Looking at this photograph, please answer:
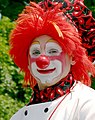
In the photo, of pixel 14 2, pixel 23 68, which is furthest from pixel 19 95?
pixel 14 2

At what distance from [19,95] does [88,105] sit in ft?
10.4

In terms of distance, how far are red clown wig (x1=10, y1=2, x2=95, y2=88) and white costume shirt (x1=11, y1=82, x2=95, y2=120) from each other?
0.54 feet

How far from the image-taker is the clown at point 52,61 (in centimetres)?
358

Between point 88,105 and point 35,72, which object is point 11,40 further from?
point 88,105

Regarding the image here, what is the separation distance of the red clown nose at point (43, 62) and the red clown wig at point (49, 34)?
132 mm

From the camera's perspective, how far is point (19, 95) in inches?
261

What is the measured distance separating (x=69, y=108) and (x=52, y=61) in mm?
325

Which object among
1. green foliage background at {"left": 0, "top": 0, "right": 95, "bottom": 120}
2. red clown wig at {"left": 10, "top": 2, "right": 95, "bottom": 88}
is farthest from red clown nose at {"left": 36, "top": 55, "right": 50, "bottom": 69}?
green foliage background at {"left": 0, "top": 0, "right": 95, "bottom": 120}

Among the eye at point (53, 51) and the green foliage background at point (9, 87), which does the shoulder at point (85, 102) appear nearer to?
the eye at point (53, 51)

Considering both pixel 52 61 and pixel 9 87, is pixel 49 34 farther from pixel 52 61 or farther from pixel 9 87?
pixel 9 87

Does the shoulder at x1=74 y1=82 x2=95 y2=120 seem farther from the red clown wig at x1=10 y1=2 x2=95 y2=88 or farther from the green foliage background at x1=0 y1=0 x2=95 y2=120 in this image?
the green foliage background at x1=0 y1=0 x2=95 y2=120

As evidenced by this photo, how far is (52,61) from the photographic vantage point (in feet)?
12.0

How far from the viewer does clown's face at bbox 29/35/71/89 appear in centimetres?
365

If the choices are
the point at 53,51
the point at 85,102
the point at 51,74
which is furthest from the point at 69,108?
the point at 53,51
